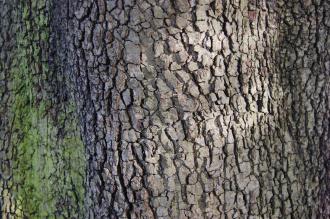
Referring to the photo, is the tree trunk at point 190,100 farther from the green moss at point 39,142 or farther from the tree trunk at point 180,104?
the green moss at point 39,142

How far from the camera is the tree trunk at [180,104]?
5.78 ft

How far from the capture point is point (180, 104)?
5.85 ft

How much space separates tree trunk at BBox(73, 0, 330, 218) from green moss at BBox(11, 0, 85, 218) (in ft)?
0.46

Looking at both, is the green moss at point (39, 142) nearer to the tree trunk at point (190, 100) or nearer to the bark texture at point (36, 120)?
the bark texture at point (36, 120)

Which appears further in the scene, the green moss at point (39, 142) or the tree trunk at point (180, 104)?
the green moss at point (39, 142)

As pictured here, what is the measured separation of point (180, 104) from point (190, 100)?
4 centimetres

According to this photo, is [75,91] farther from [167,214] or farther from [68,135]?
[167,214]

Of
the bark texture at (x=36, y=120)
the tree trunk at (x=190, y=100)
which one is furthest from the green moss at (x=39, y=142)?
the tree trunk at (x=190, y=100)

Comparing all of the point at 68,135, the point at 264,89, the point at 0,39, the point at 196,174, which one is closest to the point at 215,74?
the point at 264,89

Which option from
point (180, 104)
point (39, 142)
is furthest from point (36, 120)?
point (180, 104)

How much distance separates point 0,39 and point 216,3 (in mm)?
1192

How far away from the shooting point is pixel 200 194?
186 centimetres

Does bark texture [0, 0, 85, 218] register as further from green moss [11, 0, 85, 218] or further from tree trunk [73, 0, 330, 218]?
tree trunk [73, 0, 330, 218]

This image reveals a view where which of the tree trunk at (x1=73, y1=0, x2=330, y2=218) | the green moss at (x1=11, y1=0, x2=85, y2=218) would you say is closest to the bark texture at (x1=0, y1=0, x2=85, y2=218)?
the green moss at (x1=11, y1=0, x2=85, y2=218)
